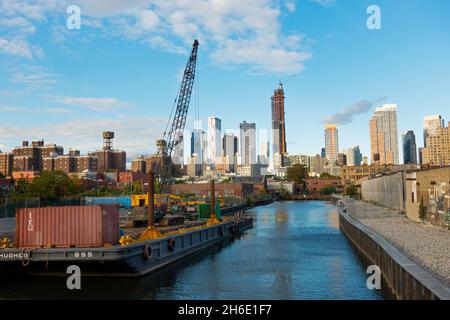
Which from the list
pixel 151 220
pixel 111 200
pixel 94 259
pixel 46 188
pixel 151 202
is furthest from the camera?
pixel 111 200

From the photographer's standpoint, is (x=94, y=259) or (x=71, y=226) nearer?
(x=94, y=259)

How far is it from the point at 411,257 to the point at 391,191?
153 feet

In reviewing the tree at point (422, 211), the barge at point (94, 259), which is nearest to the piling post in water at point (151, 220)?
the barge at point (94, 259)

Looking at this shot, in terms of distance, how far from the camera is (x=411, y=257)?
86.5ft

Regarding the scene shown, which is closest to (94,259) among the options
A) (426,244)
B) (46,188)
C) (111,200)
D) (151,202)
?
(151,202)

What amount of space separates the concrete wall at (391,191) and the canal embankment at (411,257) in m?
18.9

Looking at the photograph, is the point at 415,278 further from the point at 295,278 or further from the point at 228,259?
the point at 228,259

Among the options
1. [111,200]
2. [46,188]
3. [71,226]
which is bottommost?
[111,200]

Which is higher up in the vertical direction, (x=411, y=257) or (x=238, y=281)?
(x=411, y=257)

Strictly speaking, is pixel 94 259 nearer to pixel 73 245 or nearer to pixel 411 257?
pixel 73 245

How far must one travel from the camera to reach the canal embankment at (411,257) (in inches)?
685

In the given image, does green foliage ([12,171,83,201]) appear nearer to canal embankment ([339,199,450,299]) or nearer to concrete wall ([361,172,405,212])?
concrete wall ([361,172,405,212])

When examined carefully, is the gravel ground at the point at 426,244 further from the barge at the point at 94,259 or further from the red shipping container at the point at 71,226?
the red shipping container at the point at 71,226
